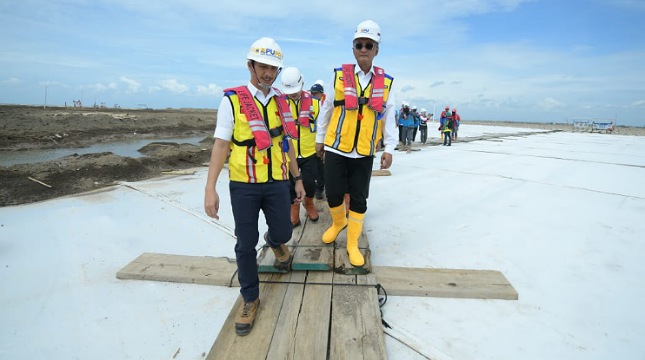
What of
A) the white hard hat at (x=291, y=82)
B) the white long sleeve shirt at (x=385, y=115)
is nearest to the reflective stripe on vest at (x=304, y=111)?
the white hard hat at (x=291, y=82)

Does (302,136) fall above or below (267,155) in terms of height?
above

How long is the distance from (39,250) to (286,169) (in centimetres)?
342

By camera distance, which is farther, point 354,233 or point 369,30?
point 354,233

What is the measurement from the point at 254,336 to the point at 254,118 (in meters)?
1.56

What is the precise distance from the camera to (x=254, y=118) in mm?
2463

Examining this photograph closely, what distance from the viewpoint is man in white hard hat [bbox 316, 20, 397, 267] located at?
320 cm

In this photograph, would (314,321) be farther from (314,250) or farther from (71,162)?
(71,162)

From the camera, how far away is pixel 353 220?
343cm

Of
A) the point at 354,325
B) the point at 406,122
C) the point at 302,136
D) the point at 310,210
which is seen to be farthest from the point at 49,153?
the point at 354,325

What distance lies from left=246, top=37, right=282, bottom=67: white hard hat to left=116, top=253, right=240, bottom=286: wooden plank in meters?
2.00

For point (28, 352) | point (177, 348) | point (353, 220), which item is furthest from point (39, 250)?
point (353, 220)

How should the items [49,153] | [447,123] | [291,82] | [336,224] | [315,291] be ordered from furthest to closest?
[447,123], [49,153], [291,82], [336,224], [315,291]

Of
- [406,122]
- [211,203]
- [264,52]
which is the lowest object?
[211,203]

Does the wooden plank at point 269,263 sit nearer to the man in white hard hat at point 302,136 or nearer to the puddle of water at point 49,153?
the man in white hard hat at point 302,136
